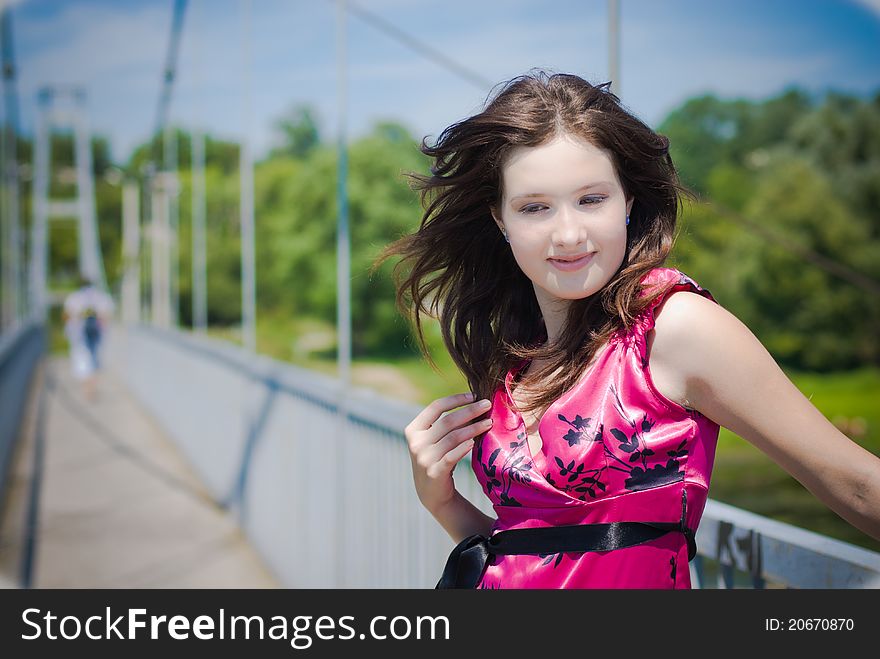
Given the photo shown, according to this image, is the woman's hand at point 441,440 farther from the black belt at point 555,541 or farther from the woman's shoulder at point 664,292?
the woman's shoulder at point 664,292

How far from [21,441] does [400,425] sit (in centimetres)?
734

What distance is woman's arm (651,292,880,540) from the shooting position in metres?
0.91

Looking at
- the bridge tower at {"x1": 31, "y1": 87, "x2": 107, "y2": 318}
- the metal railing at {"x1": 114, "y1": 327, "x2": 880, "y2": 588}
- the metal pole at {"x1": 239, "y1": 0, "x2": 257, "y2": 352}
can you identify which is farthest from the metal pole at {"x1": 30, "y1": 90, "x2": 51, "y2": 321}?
the metal railing at {"x1": 114, "y1": 327, "x2": 880, "y2": 588}

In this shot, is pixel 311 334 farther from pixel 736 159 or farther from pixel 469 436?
pixel 469 436

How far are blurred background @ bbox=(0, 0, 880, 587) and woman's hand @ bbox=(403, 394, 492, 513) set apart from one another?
0.30m

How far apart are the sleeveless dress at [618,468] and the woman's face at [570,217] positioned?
0.06 meters

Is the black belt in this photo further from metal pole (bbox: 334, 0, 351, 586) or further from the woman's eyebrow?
metal pole (bbox: 334, 0, 351, 586)

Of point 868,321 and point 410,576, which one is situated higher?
point 868,321

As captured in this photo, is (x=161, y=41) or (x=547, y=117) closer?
(x=547, y=117)

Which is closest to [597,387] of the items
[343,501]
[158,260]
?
[343,501]

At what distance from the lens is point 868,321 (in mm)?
24250

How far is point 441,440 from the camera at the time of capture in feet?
3.82
